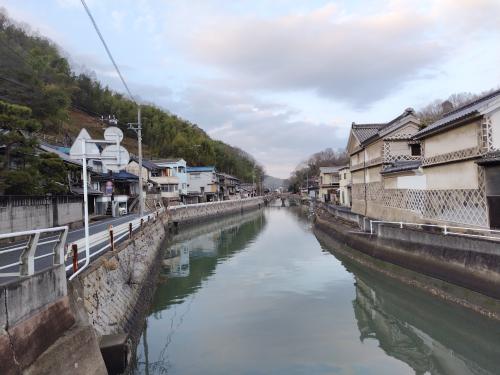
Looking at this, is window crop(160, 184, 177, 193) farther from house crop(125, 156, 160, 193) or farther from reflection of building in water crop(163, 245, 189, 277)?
reflection of building in water crop(163, 245, 189, 277)

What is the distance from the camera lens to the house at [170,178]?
56.2 m

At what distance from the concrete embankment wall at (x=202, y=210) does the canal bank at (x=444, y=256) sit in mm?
27310

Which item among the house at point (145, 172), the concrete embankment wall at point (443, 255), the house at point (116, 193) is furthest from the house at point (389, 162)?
the house at point (145, 172)

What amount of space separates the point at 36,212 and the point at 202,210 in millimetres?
36651

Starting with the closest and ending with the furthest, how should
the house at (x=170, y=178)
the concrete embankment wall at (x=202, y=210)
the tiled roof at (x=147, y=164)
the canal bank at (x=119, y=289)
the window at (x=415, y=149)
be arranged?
the canal bank at (x=119, y=289)
the window at (x=415, y=149)
the concrete embankment wall at (x=202, y=210)
the tiled roof at (x=147, y=164)
the house at (x=170, y=178)

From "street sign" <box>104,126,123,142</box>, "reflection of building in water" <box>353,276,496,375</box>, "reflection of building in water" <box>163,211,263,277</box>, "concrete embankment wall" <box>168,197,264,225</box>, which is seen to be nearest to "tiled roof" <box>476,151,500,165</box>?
"reflection of building in water" <box>353,276,496,375</box>

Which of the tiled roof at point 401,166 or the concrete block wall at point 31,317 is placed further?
the tiled roof at point 401,166

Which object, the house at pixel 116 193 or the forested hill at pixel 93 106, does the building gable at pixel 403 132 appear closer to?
the house at pixel 116 193

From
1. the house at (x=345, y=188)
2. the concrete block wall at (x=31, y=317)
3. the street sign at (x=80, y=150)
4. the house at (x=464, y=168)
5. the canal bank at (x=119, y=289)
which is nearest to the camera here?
the concrete block wall at (x=31, y=317)

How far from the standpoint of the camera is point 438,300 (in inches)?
520

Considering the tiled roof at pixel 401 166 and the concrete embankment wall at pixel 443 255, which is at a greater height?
the tiled roof at pixel 401 166

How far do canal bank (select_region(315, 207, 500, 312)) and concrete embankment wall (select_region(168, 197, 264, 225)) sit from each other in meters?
27.3

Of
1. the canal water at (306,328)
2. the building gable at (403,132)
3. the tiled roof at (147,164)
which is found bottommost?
the canal water at (306,328)

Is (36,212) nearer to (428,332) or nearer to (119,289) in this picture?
(119,289)
